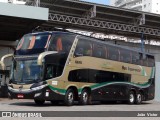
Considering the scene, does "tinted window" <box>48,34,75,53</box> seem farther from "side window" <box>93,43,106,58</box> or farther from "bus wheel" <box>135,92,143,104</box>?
"bus wheel" <box>135,92,143,104</box>

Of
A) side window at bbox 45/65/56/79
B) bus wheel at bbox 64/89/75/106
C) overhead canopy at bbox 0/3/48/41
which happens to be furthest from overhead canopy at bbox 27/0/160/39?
side window at bbox 45/65/56/79

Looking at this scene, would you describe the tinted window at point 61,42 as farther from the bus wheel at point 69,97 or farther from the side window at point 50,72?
the bus wheel at point 69,97

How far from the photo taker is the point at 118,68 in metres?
23.1

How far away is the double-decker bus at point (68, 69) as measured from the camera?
17781mm

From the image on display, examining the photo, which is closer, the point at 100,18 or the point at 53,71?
the point at 53,71

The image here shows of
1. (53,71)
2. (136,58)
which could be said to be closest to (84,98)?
(53,71)

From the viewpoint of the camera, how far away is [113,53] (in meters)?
22.8

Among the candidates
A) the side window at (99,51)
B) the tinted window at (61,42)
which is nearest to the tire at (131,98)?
the side window at (99,51)

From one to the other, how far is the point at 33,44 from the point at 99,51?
449cm

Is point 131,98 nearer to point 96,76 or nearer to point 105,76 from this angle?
point 105,76

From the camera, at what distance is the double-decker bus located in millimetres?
17781

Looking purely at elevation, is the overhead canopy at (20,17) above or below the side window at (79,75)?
above

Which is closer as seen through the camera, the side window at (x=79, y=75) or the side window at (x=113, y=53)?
the side window at (x=79, y=75)

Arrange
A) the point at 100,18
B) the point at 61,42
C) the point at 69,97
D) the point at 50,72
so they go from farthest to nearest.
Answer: the point at 100,18
the point at 69,97
the point at 61,42
the point at 50,72
